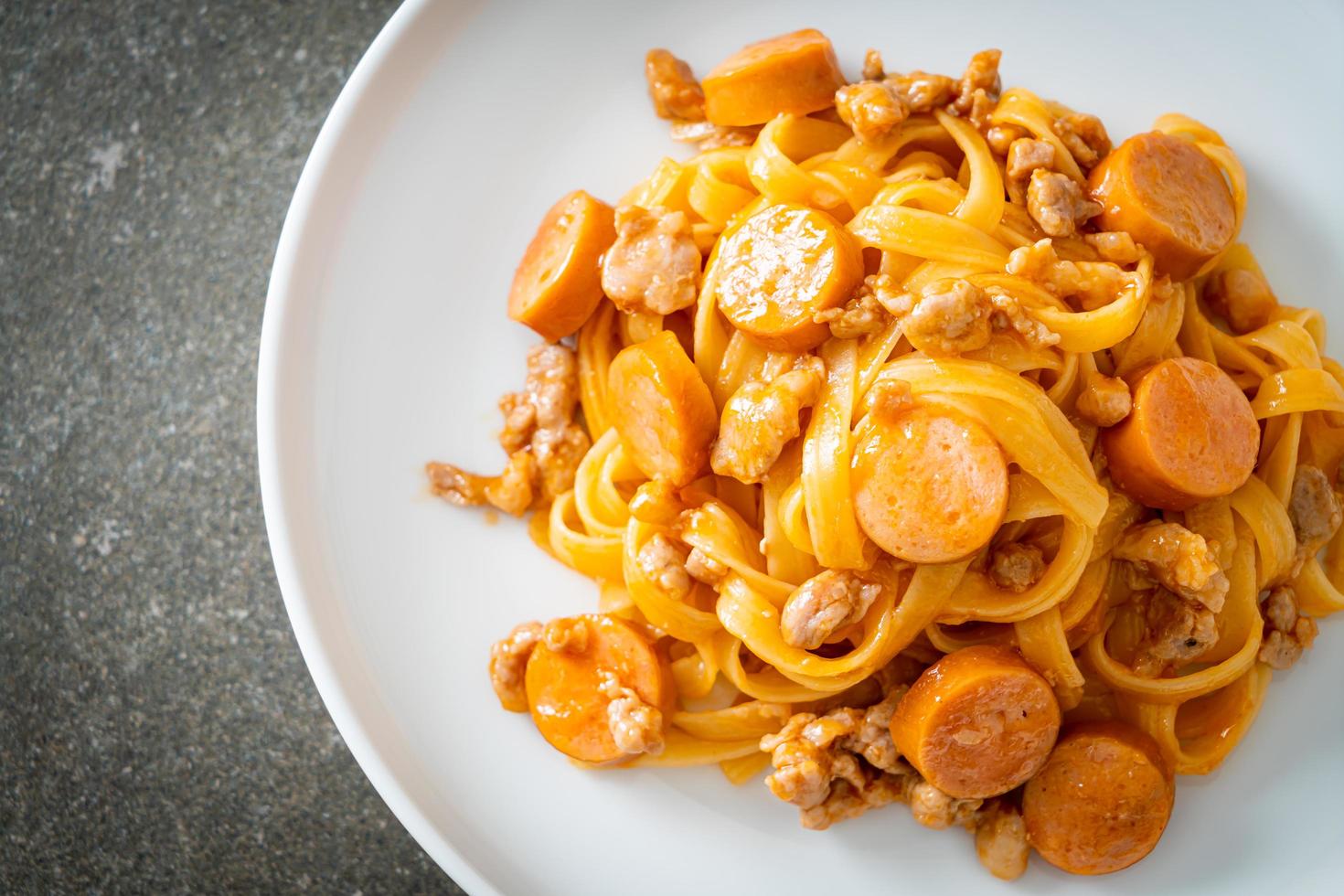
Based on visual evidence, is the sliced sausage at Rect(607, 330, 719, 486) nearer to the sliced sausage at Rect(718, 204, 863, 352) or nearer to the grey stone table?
the sliced sausage at Rect(718, 204, 863, 352)

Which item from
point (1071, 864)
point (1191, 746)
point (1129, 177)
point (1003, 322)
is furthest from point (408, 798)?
point (1129, 177)

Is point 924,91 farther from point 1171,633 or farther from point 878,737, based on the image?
point 878,737

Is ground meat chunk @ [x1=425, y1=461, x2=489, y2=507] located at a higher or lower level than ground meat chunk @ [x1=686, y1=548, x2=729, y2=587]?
lower

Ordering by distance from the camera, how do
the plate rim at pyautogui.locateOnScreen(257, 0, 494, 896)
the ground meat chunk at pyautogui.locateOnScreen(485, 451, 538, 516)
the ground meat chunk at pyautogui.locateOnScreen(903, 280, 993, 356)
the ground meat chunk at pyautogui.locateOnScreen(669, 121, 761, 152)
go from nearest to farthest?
the ground meat chunk at pyautogui.locateOnScreen(903, 280, 993, 356)
the plate rim at pyautogui.locateOnScreen(257, 0, 494, 896)
the ground meat chunk at pyautogui.locateOnScreen(485, 451, 538, 516)
the ground meat chunk at pyautogui.locateOnScreen(669, 121, 761, 152)

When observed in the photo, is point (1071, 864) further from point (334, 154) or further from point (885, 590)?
point (334, 154)

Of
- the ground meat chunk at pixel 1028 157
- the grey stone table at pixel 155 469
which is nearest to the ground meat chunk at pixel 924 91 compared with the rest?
the ground meat chunk at pixel 1028 157

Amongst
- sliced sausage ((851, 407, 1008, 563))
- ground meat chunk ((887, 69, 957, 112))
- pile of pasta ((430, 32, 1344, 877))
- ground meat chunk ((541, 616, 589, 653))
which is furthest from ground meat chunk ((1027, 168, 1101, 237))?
ground meat chunk ((541, 616, 589, 653))
